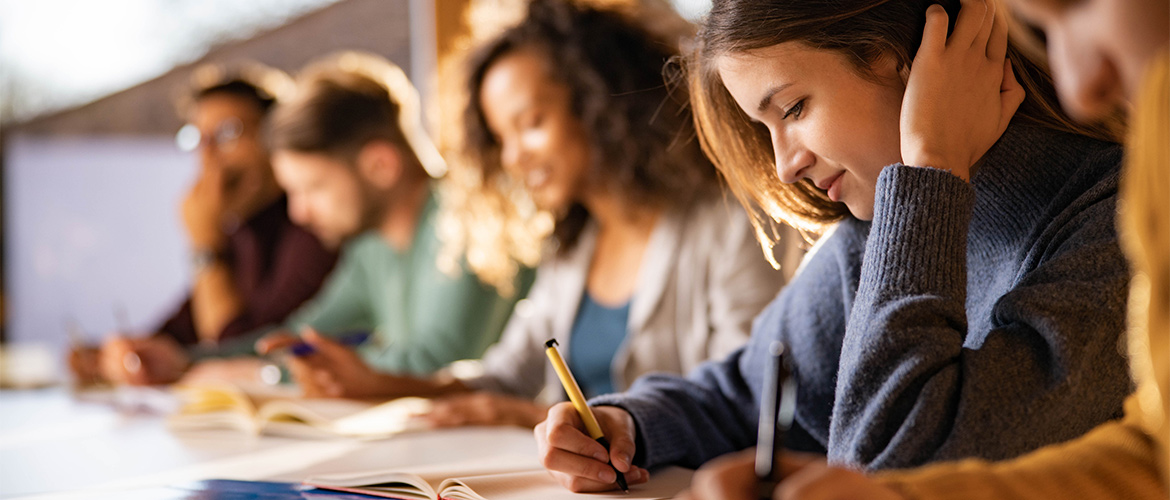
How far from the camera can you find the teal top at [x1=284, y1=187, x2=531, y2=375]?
1826 millimetres

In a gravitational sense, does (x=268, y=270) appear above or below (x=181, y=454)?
above

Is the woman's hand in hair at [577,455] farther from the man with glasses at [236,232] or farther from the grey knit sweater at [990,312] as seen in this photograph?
the man with glasses at [236,232]

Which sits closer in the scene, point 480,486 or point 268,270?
point 480,486

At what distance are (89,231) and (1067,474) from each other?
2.98 metres

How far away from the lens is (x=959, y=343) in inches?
24.8

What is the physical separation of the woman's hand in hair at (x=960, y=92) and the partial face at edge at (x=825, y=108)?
3 cm

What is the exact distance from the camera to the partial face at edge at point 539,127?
1.55m

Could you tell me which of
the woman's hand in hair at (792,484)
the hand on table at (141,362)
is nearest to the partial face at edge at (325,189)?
the hand on table at (141,362)

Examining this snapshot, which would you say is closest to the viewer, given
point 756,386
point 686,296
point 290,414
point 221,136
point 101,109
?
point 756,386

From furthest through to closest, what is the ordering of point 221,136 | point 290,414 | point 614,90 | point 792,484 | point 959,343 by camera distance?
point 221,136
point 614,90
point 290,414
point 959,343
point 792,484

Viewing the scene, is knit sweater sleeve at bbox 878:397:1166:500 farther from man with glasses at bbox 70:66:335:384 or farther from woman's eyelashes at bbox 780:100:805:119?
man with glasses at bbox 70:66:335:384

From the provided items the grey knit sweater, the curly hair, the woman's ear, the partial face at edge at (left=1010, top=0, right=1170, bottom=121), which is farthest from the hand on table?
the partial face at edge at (left=1010, top=0, right=1170, bottom=121)

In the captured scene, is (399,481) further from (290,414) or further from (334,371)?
(334,371)

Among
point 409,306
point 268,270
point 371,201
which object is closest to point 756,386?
point 409,306
